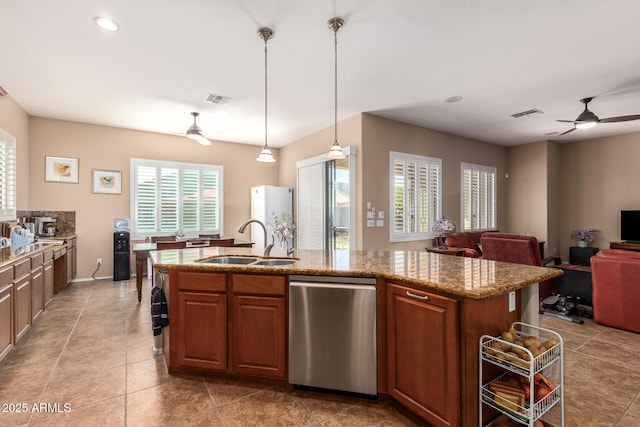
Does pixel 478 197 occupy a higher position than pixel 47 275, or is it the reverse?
pixel 478 197

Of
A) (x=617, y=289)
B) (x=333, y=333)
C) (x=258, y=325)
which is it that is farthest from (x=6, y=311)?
(x=617, y=289)

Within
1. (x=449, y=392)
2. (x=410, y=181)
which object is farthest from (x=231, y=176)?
(x=449, y=392)

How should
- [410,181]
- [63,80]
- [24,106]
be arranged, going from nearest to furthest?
1. [63,80]
2. [24,106]
3. [410,181]

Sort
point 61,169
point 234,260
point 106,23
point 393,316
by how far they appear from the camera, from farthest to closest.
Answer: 1. point 61,169
2. point 234,260
3. point 106,23
4. point 393,316

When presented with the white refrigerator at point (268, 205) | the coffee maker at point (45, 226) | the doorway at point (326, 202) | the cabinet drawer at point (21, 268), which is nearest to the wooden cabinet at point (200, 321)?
the cabinet drawer at point (21, 268)

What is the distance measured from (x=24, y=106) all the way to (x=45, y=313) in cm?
312

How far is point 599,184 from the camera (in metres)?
6.79

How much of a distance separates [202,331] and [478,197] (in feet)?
21.3

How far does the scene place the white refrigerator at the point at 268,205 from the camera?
257 inches

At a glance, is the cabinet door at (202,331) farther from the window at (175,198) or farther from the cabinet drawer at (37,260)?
the window at (175,198)

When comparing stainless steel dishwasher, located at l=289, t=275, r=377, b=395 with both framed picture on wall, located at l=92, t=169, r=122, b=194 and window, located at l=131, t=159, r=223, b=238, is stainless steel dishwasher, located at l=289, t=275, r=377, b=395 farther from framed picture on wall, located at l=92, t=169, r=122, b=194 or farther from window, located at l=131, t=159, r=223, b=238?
framed picture on wall, located at l=92, t=169, r=122, b=194

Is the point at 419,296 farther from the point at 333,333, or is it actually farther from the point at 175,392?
the point at 175,392

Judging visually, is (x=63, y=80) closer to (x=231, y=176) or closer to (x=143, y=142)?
(x=143, y=142)

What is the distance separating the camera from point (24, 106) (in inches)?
185
